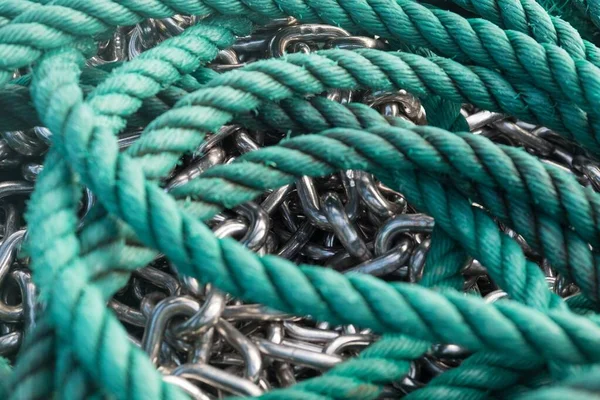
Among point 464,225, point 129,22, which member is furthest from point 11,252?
point 464,225

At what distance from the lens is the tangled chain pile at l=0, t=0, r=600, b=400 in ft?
2.68

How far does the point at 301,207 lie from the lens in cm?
130

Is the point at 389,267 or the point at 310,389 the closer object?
the point at 310,389

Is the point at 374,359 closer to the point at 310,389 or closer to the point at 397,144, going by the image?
the point at 310,389

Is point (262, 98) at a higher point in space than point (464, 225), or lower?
higher

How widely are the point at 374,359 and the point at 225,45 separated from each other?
25.2 inches

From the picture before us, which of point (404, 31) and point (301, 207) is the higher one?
point (404, 31)

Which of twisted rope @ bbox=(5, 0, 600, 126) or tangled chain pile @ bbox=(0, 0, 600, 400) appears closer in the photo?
tangled chain pile @ bbox=(0, 0, 600, 400)

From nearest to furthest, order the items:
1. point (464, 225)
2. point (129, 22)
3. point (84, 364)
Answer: point (84, 364) < point (464, 225) < point (129, 22)

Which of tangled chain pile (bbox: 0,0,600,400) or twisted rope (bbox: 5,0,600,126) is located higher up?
twisted rope (bbox: 5,0,600,126)

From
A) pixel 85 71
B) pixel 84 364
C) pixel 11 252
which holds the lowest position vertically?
pixel 11 252

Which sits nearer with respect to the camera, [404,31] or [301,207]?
[404,31]

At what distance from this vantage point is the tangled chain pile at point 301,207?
0.82 m

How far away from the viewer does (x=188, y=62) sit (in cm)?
110
